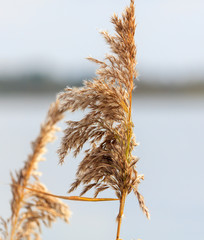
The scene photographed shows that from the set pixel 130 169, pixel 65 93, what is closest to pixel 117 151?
pixel 130 169

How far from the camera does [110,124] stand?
2.76 meters

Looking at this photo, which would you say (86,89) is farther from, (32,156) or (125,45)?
(32,156)

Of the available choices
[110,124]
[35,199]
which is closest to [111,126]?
[110,124]

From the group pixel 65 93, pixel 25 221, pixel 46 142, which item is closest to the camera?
pixel 46 142

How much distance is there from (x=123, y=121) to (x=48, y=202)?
67 centimetres

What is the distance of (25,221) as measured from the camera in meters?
2.46

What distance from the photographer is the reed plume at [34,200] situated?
226 cm

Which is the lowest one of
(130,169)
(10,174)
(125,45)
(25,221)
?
Answer: (25,221)

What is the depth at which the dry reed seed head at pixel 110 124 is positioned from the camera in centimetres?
268

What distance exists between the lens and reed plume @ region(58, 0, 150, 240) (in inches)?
106

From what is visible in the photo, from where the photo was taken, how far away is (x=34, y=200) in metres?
2.48

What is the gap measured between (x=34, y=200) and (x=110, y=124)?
0.65 m

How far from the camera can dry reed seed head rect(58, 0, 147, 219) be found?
2.68 metres

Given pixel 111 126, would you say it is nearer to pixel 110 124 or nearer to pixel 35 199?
pixel 110 124
